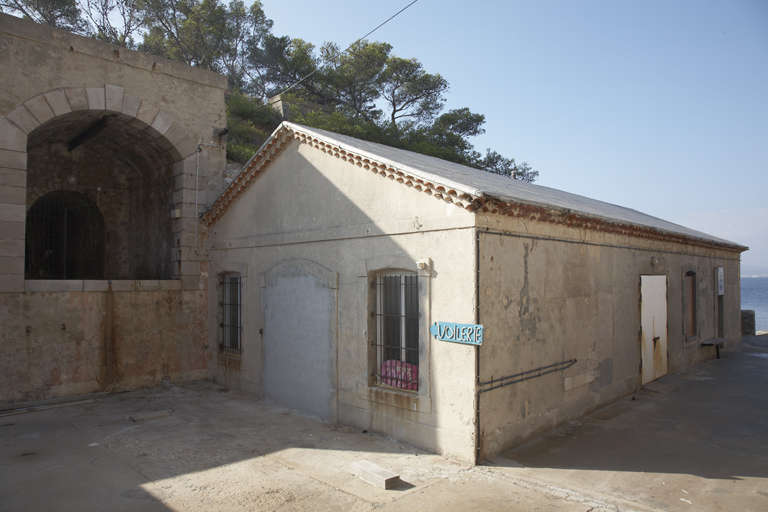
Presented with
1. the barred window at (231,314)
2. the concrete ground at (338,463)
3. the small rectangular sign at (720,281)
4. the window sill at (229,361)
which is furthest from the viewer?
the small rectangular sign at (720,281)

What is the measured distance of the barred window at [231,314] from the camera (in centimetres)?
1112

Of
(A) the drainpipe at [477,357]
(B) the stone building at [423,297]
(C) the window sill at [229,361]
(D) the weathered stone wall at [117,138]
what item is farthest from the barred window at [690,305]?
(D) the weathered stone wall at [117,138]

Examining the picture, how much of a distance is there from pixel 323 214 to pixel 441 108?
28245mm

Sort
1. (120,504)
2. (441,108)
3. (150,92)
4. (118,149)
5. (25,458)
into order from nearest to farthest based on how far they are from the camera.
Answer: (120,504) < (25,458) < (150,92) < (118,149) < (441,108)

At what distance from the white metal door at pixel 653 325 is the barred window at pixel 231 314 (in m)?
8.77

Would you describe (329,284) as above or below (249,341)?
above

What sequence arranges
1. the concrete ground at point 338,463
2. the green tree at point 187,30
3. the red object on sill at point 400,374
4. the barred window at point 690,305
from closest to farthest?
the concrete ground at point 338,463 < the red object on sill at point 400,374 < the barred window at point 690,305 < the green tree at point 187,30

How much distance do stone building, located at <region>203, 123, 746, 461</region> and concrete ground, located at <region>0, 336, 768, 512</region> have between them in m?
0.56

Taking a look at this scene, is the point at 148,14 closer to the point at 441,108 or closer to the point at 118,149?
the point at 441,108

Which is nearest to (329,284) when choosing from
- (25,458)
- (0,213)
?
(25,458)

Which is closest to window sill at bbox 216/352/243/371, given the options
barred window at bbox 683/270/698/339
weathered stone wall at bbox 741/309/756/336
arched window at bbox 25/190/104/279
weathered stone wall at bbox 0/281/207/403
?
weathered stone wall at bbox 0/281/207/403

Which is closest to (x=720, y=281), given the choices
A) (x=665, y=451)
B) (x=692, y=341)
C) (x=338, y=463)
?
(x=692, y=341)

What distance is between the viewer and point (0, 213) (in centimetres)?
917

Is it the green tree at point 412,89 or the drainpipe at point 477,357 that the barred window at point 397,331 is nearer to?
the drainpipe at point 477,357
